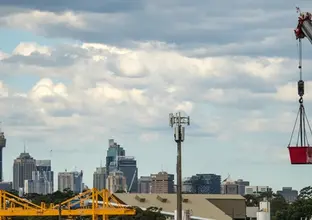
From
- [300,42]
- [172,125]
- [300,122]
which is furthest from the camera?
[172,125]

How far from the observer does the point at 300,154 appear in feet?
330

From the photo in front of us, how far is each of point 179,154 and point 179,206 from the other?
6.48 m

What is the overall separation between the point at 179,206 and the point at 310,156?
21.2m

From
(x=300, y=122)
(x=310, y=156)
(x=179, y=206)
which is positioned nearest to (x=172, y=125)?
(x=179, y=206)

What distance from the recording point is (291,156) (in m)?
100

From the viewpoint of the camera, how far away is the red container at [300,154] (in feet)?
329

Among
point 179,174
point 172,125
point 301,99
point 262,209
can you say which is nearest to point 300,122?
point 301,99

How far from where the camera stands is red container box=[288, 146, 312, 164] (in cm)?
10025

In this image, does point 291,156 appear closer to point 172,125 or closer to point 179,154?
point 179,154

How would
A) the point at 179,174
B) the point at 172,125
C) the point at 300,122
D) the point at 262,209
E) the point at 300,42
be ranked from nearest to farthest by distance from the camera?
the point at 300,122
the point at 300,42
the point at 179,174
the point at 172,125
the point at 262,209

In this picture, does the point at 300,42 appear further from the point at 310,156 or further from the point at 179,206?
the point at 179,206

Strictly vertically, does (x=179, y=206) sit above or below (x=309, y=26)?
below

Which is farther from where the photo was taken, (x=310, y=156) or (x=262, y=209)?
(x=262, y=209)

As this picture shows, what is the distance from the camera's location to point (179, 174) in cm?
11325
